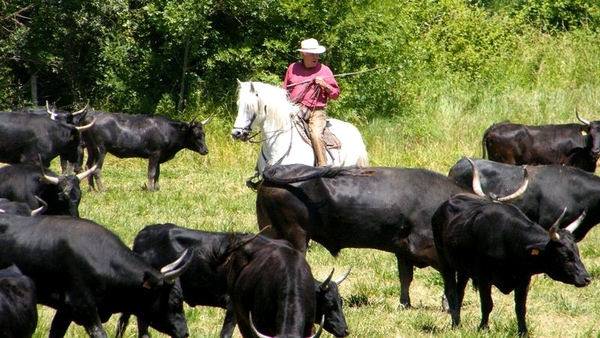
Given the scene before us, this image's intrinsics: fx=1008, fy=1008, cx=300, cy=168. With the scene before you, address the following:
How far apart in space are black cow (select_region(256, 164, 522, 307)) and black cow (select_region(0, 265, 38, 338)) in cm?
342

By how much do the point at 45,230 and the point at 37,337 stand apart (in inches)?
39.5

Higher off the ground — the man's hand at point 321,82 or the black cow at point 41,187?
the man's hand at point 321,82

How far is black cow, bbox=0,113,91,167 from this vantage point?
16.3 m

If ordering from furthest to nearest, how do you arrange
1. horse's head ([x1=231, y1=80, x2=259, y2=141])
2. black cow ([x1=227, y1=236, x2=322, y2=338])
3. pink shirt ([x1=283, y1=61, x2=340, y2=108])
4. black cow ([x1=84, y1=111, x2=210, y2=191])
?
black cow ([x1=84, y1=111, x2=210, y2=191]) < pink shirt ([x1=283, y1=61, x2=340, y2=108]) < horse's head ([x1=231, y1=80, x2=259, y2=141]) < black cow ([x1=227, y1=236, x2=322, y2=338])

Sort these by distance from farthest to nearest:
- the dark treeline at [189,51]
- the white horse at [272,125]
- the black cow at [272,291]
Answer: the dark treeline at [189,51], the white horse at [272,125], the black cow at [272,291]

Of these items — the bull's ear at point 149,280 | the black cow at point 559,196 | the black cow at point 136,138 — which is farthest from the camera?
the black cow at point 136,138

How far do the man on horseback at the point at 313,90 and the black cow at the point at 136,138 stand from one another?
5202 mm

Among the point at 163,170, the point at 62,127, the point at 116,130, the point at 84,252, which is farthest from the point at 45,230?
the point at 163,170

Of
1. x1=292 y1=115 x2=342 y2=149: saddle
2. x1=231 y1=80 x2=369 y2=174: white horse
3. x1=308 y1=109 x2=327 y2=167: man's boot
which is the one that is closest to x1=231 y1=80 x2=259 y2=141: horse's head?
x1=231 y1=80 x2=369 y2=174: white horse

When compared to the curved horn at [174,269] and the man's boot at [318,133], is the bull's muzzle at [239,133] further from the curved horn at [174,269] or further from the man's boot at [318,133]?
the curved horn at [174,269]

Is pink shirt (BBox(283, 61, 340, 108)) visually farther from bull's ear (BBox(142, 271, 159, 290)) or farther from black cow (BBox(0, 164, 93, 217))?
bull's ear (BBox(142, 271, 159, 290))

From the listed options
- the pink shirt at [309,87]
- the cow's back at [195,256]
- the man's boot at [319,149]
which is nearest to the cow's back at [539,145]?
the pink shirt at [309,87]

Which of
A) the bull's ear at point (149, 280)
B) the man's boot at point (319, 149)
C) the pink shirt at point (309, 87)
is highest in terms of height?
the pink shirt at point (309, 87)

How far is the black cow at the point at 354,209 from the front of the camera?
10.1 metres
